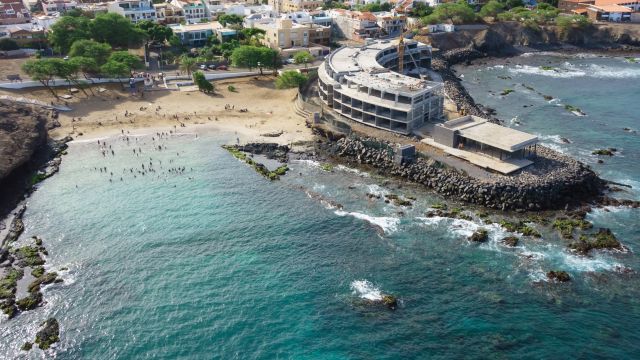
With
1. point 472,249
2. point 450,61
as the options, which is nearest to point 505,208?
point 472,249

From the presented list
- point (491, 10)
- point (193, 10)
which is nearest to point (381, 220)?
point (491, 10)

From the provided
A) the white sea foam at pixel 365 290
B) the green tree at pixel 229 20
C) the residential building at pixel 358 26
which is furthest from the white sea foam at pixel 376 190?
the green tree at pixel 229 20

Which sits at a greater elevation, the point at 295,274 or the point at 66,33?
the point at 66,33

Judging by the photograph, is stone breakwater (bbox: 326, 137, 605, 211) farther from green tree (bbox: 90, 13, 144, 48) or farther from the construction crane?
green tree (bbox: 90, 13, 144, 48)

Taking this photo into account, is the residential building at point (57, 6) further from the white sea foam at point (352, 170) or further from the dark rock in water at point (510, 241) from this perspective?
the dark rock in water at point (510, 241)

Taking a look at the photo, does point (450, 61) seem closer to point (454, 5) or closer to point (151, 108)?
point (454, 5)

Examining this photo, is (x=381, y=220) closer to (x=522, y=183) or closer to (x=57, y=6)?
(x=522, y=183)
